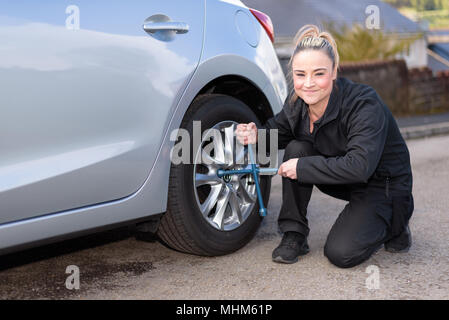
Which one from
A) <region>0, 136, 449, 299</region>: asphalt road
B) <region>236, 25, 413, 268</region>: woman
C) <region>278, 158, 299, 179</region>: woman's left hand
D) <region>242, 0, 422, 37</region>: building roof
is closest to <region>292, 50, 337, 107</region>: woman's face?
<region>236, 25, 413, 268</region>: woman

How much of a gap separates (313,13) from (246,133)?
18.0 m

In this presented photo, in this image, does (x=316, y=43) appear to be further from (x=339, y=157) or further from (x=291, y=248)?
(x=291, y=248)

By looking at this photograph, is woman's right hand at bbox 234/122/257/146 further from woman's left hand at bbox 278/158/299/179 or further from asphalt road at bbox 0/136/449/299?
asphalt road at bbox 0/136/449/299

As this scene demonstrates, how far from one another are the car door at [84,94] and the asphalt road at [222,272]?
0.51 meters

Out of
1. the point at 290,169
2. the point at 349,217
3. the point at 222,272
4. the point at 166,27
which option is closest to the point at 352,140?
the point at 290,169

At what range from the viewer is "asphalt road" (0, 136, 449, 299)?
9.23 ft

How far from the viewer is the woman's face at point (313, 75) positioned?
3.04m

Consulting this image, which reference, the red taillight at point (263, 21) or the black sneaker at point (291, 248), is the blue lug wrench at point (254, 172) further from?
the red taillight at point (263, 21)

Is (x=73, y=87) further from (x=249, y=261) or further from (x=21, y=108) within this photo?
(x=249, y=261)

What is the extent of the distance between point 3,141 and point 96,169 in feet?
1.38

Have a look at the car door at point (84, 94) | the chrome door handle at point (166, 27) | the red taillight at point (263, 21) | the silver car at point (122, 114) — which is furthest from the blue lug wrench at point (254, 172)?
the red taillight at point (263, 21)

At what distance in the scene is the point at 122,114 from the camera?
8.88 ft
